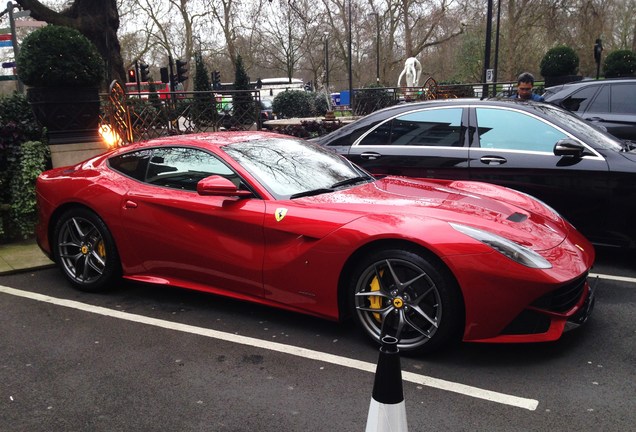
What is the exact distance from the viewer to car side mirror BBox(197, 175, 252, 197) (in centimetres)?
402

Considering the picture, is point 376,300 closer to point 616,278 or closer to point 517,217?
point 517,217

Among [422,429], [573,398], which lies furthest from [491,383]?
[422,429]

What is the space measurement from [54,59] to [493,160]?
19.3 ft

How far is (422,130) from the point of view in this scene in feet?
20.0

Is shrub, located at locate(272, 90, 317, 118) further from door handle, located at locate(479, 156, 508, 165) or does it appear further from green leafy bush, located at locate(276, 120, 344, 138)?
door handle, located at locate(479, 156, 508, 165)

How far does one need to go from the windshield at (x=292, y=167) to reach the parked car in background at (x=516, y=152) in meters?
1.30

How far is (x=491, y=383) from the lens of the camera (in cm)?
327

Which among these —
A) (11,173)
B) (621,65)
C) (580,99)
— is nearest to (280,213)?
(11,173)

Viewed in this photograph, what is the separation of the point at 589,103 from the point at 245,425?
744 cm

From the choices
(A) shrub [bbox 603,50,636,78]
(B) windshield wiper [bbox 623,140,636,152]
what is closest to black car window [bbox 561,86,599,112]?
(B) windshield wiper [bbox 623,140,636,152]

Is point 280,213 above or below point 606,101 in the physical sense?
below

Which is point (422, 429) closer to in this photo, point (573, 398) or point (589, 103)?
point (573, 398)

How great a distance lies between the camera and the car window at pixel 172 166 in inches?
175

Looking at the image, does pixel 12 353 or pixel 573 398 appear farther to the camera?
pixel 12 353
